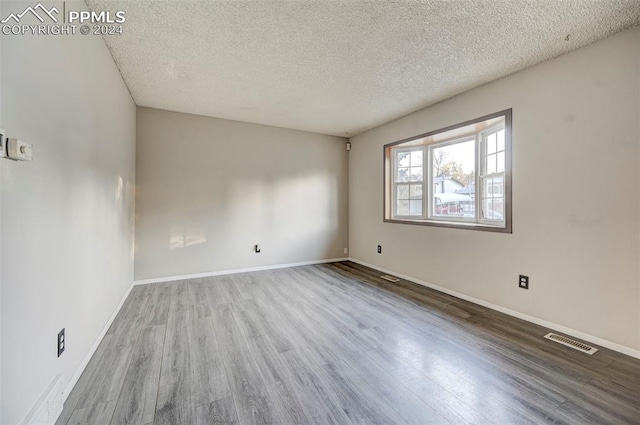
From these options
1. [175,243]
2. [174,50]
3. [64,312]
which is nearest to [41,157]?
[64,312]

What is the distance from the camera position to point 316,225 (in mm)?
5094

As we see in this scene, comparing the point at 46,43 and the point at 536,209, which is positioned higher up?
the point at 46,43

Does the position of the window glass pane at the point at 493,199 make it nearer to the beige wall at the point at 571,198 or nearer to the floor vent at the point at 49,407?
the beige wall at the point at 571,198

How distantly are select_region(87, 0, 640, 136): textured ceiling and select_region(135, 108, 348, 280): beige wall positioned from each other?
75 centimetres

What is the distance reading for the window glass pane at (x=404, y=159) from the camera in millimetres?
4309

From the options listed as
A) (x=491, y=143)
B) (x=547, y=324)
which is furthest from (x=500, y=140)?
(x=547, y=324)

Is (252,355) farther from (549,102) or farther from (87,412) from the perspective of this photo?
(549,102)

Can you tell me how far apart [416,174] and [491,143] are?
1203 mm

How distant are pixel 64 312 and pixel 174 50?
2221mm

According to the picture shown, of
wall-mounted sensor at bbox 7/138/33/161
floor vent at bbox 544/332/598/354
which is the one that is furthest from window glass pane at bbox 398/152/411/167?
wall-mounted sensor at bbox 7/138/33/161

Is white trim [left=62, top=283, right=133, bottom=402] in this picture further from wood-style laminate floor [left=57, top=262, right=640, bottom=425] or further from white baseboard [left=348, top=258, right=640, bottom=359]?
white baseboard [left=348, top=258, right=640, bottom=359]

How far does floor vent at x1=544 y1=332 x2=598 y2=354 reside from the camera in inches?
82.1

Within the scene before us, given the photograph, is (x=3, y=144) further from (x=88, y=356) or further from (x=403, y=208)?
(x=403, y=208)

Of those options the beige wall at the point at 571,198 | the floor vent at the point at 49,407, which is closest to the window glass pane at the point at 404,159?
the beige wall at the point at 571,198
